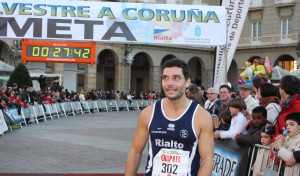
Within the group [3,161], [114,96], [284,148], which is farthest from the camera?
[114,96]

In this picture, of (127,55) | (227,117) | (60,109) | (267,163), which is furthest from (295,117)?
(127,55)

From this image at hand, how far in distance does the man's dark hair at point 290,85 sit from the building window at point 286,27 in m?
36.9

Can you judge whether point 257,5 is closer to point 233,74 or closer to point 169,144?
point 233,74

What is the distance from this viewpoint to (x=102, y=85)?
45.8 meters

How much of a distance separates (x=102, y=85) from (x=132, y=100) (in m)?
10.2

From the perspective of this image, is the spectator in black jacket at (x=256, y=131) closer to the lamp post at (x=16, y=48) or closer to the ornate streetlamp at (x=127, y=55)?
the lamp post at (x=16, y=48)

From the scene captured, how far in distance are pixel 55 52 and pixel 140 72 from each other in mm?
34173

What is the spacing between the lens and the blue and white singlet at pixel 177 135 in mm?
3951

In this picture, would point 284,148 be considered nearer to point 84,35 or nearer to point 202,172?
point 202,172

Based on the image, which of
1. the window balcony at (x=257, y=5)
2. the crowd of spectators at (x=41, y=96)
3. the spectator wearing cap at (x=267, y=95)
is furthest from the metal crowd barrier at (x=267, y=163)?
the window balcony at (x=257, y=5)

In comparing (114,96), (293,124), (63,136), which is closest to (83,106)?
(114,96)

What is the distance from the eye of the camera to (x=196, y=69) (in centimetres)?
5028

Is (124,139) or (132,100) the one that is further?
(132,100)

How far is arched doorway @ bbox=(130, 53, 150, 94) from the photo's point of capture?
46.3 m
